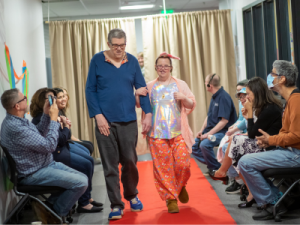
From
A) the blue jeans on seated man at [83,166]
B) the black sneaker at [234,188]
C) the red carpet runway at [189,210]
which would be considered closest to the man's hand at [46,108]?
the blue jeans on seated man at [83,166]

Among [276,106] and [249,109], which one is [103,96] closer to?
[249,109]

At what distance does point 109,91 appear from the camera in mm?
2789

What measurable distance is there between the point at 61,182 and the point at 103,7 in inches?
166

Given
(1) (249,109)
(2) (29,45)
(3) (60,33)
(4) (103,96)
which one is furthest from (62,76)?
(1) (249,109)

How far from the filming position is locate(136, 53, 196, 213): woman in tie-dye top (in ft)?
9.52

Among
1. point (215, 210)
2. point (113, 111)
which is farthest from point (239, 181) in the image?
point (113, 111)

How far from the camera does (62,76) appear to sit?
5477mm

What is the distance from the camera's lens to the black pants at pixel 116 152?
9.16ft

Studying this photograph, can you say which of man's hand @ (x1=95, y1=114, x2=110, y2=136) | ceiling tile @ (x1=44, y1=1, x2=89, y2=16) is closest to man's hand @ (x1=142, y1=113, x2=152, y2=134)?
man's hand @ (x1=95, y1=114, x2=110, y2=136)

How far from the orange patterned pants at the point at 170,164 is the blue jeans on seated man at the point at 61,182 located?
2.24 feet

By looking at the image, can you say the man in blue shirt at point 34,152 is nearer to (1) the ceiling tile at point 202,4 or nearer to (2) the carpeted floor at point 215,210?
(2) the carpeted floor at point 215,210

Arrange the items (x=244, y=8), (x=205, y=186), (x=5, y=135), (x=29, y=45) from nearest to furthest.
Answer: (x=5, y=135) → (x=205, y=186) → (x=29, y=45) → (x=244, y=8)

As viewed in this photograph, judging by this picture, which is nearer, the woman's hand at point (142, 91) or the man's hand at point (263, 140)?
the man's hand at point (263, 140)

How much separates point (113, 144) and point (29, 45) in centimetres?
219
